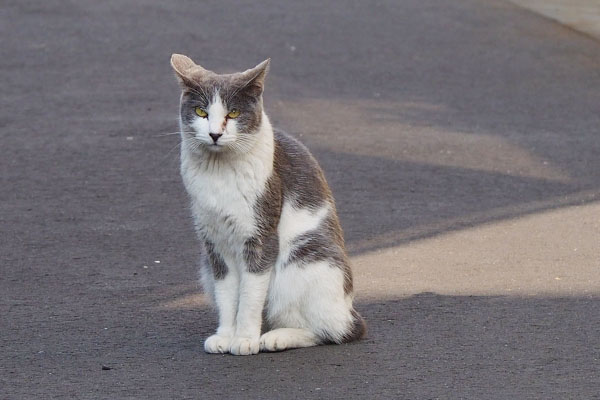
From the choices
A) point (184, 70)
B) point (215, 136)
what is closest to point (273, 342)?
point (215, 136)

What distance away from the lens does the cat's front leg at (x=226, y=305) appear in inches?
215

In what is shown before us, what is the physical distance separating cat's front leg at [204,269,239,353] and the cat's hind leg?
169mm

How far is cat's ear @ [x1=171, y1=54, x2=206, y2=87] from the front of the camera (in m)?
5.34

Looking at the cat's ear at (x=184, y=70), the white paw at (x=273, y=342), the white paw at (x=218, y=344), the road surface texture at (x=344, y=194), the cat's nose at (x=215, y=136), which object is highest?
the cat's ear at (x=184, y=70)

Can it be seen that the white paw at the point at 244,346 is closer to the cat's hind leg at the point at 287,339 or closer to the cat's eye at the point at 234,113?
the cat's hind leg at the point at 287,339

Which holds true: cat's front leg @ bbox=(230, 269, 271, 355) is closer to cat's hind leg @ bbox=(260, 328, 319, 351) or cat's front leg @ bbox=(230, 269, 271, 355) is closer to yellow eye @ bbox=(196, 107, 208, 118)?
cat's hind leg @ bbox=(260, 328, 319, 351)

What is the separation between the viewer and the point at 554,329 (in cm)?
577

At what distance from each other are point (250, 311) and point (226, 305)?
0.17 metres

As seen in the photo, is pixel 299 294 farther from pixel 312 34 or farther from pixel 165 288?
pixel 312 34

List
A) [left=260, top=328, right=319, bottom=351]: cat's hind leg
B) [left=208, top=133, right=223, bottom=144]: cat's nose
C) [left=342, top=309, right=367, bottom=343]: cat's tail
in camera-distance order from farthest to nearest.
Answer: [left=342, top=309, right=367, bottom=343]: cat's tail, [left=260, top=328, right=319, bottom=351]: cat's hind leg, [left=208, top=133, right=223, bottom=144]: cat's nose

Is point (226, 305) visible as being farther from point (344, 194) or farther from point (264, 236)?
point (344, 194)

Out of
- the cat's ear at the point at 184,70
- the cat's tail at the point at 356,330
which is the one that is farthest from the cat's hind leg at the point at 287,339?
the cat's ear at the point at 184,70

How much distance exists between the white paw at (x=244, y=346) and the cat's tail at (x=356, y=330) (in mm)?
430

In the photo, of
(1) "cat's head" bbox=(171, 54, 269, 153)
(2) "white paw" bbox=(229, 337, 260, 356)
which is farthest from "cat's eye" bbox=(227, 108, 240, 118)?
(2) "white paw" bbox=(229, 337, 260, 356)
